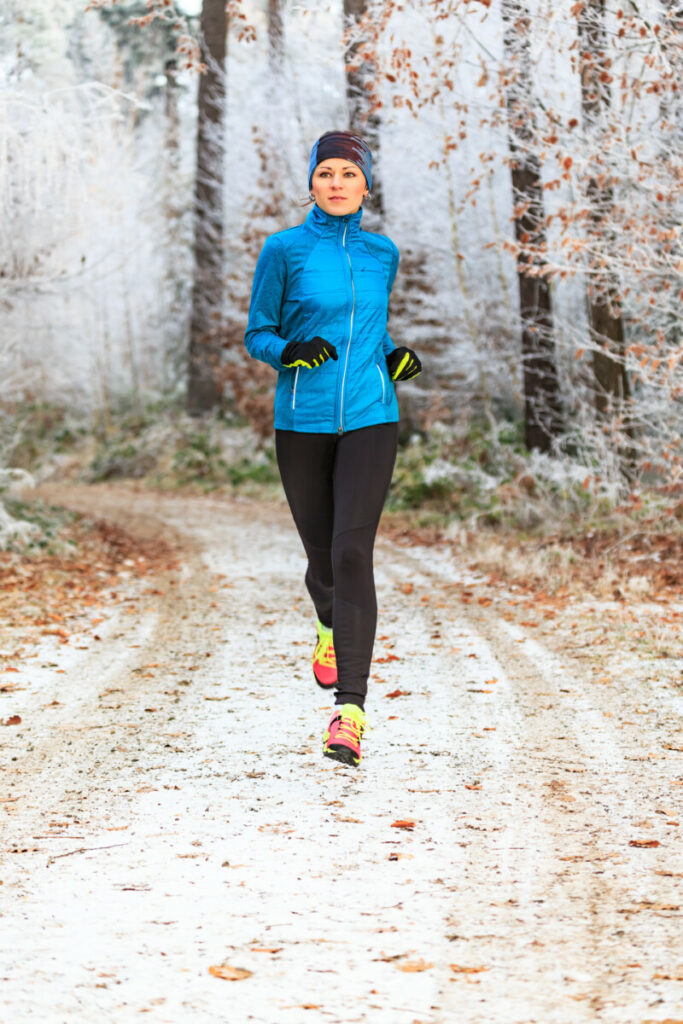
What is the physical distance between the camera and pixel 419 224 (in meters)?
15.4

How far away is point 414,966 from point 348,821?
1.03m

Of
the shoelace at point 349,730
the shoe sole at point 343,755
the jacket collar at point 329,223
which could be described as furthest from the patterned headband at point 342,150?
the shoe sole at point 343,755

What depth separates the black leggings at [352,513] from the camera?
4145 millimetres

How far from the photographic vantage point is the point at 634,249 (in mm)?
7371

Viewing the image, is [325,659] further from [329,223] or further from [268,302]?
[329,223]

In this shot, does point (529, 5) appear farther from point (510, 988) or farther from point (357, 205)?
point (510, 988)

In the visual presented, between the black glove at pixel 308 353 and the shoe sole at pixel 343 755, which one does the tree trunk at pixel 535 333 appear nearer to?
the black glove at pixel 308 353

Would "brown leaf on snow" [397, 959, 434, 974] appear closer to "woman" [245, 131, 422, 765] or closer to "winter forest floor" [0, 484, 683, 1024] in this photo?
"winter forest floor" [0, 484, 683, 1024]

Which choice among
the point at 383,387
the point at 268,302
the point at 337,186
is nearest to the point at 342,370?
the point at 383,387

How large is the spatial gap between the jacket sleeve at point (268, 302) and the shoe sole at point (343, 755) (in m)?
1.50

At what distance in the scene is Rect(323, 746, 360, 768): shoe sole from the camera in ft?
13.2

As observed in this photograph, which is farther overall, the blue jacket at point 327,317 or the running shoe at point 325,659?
the running shoe at point 325,659

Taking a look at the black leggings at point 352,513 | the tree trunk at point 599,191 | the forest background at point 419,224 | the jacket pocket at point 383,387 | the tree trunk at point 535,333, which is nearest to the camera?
the black leggings at point 352,513

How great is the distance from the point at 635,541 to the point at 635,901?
6.60 metres
